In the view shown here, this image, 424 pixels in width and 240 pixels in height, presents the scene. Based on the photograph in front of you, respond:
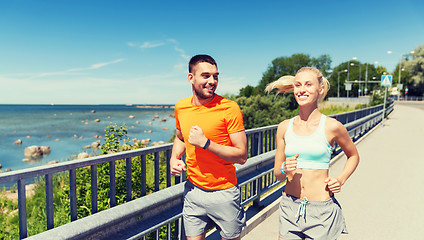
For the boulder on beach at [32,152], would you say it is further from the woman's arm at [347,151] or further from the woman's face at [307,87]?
the woman's arm at [347,151]

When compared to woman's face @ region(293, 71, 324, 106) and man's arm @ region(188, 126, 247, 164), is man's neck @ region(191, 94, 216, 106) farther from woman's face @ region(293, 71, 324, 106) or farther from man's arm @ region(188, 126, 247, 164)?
woman's face @ region(293, 71, 324, 106)

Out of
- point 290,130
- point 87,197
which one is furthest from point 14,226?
point 290,130

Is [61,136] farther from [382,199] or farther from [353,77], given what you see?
[353,77]

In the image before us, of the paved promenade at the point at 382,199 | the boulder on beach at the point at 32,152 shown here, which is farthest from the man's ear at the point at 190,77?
the boulder on beach at the point at 32,152

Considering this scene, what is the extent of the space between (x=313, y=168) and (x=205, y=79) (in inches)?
40.4

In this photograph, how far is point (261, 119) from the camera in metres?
30.6

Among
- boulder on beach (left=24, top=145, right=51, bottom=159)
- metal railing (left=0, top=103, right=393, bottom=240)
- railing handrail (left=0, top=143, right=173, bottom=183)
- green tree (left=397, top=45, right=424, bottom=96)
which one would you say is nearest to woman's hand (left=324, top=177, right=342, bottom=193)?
metal railing (left=0, top=103, right=393, bottom=240)

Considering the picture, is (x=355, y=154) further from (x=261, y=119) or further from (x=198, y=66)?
(x=261, y=119)

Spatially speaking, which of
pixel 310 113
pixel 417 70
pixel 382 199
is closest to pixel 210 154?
pixel 310 113

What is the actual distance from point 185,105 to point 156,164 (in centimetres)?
78

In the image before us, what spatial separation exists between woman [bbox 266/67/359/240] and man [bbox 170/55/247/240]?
0.40 meters

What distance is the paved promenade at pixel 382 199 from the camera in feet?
13.2

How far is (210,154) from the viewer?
221cm

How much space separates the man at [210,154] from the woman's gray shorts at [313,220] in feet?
1.32
